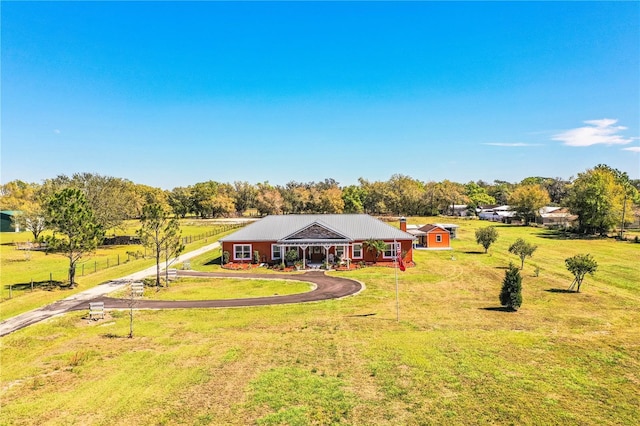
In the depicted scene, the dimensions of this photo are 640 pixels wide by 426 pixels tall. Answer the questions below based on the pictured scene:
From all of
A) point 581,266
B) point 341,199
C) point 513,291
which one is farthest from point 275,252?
point 341,199

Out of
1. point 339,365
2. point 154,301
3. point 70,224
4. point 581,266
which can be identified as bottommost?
point 339,365

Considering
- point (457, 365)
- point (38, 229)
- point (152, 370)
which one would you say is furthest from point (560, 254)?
point (38, 229)

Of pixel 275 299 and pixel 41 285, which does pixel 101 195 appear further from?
pixel 275 299

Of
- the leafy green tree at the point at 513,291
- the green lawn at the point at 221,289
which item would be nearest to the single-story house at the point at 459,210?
the green lawn at the point at 221,289

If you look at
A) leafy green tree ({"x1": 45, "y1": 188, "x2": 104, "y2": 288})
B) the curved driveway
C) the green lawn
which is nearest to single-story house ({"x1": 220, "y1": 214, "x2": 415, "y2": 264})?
the curved driveway

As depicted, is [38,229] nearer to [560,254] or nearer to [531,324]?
[531,324]

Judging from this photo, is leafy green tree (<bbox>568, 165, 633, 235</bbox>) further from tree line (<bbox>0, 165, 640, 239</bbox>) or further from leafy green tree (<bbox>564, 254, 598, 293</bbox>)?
leafy green tree (<bbox>564, 254, 598, 293</bbox>)
